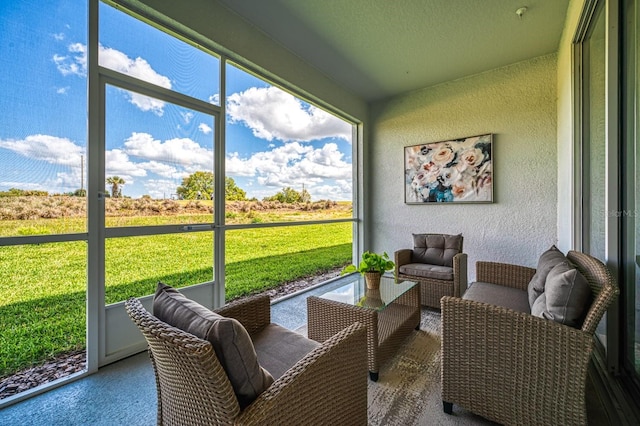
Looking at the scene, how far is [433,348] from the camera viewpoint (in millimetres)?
2180

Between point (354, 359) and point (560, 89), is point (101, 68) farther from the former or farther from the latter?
point (560, 89)

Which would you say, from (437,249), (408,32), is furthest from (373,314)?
(408,32)

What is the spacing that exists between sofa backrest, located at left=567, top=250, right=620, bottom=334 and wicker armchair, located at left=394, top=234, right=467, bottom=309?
1323 millimetres

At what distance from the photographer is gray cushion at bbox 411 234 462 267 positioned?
3.38 m

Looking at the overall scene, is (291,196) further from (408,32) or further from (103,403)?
(103,403)

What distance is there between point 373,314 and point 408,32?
9.57 feet

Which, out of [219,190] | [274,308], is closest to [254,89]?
[219,190]

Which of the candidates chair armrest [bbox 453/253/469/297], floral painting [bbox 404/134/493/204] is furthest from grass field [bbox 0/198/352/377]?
floral painting [bbox 404/134/493/204]

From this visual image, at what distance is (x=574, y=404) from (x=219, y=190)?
2777 millimetres

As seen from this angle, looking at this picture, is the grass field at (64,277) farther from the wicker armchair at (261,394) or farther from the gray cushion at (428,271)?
the gray cushion at (428,271)

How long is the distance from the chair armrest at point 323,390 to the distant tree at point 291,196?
244 centimetres

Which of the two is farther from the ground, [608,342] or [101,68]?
[101,68]

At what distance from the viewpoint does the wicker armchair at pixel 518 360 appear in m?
1.19

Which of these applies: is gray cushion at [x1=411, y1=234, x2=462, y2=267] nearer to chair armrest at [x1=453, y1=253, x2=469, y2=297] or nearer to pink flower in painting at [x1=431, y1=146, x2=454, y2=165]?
chair armrest at [x1=453, y1=253, x2=469, y2=297]
